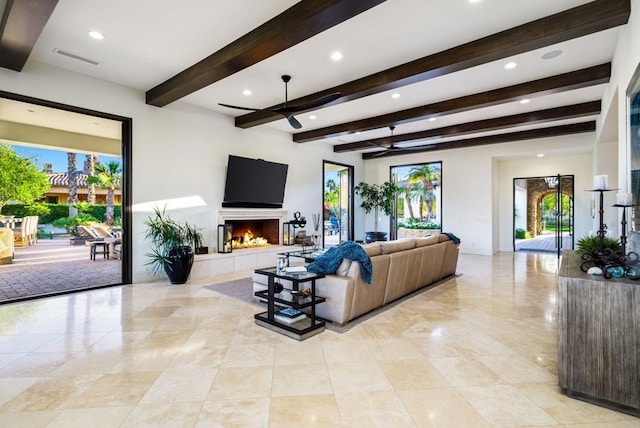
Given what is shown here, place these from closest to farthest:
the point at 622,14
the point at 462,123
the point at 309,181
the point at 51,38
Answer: the point at 622,14, the point at 51,38, the point at 462,123, the point at 309,181

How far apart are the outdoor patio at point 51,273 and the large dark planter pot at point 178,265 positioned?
3.04 ft

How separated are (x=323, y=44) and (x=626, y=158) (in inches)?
136

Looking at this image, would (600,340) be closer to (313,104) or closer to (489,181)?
(313,104)

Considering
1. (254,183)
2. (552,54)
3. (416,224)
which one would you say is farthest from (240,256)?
(416,224)

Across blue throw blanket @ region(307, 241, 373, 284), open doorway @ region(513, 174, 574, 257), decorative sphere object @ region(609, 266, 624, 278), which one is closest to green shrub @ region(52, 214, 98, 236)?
blue throw blanket @ region(307, 241, 373, 284)

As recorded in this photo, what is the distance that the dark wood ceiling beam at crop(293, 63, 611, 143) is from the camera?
4.56 m

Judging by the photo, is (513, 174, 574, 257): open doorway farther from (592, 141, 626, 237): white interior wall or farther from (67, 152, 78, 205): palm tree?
(67, 152, 78, 205): palm tree

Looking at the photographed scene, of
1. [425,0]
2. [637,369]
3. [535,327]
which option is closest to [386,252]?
[535,327]

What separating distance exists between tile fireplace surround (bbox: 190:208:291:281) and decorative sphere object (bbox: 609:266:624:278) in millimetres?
5682

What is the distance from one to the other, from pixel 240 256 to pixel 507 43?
18.3ft

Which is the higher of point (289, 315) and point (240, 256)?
point (240, 256)

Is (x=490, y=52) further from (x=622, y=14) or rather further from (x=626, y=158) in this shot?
(x=626, y=158)

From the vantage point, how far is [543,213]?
411 inches

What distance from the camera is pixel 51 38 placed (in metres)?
3.89
